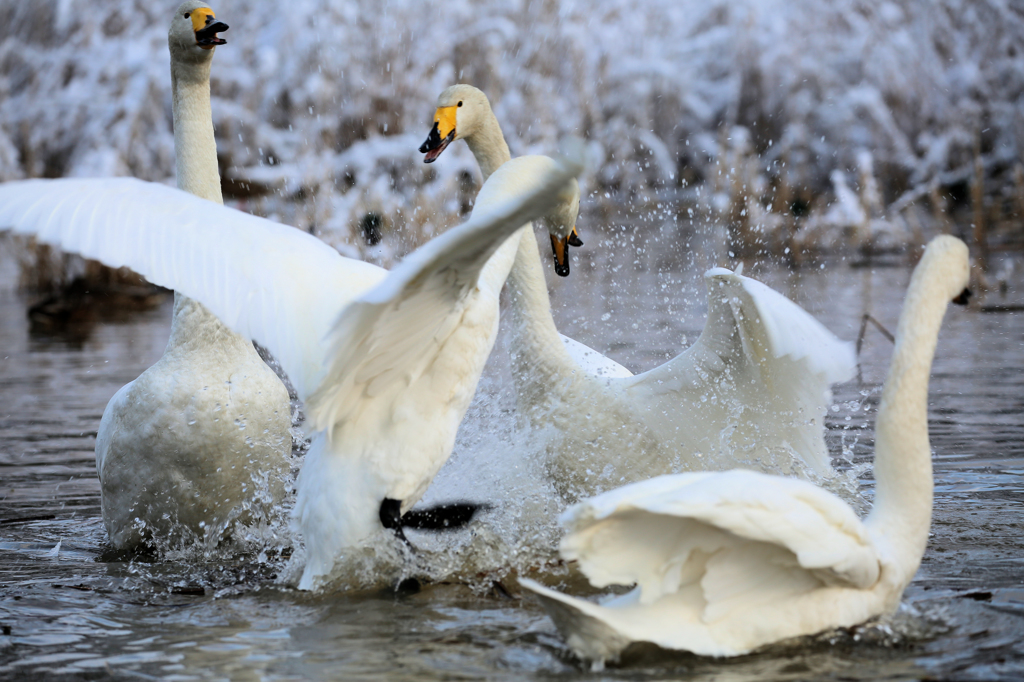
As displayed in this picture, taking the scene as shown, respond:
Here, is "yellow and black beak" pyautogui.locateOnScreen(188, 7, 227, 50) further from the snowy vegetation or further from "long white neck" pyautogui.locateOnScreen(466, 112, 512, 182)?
the snowy vegetation

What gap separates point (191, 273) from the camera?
3551 millimetres

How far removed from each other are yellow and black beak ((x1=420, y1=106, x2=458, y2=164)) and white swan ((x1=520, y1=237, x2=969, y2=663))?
2179 mm

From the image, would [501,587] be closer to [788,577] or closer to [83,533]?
[788,577]

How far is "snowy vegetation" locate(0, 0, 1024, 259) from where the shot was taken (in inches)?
521

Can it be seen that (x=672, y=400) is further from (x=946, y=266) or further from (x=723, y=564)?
(x=723, y=564)

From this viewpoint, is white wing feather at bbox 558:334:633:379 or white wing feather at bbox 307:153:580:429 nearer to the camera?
white wing feather at bbox 307:153:580:429

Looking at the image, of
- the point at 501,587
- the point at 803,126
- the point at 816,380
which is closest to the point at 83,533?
the point at 501,587

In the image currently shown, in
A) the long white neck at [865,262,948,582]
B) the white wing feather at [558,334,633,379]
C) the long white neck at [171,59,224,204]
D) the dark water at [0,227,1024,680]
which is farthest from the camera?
the white wing feather at [558,334,633,379]

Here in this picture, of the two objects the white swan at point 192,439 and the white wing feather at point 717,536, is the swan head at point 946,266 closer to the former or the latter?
the white wing feather at point 717,536

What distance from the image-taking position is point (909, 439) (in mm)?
3270

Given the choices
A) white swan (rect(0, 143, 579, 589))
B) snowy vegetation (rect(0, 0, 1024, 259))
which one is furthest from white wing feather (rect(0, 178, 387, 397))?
snowy vegetation (rect(0, 0, 1024, 259))

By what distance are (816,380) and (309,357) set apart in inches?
66.4

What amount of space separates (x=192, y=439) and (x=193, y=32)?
1576mm

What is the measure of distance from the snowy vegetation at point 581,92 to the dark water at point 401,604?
6.30 meters
